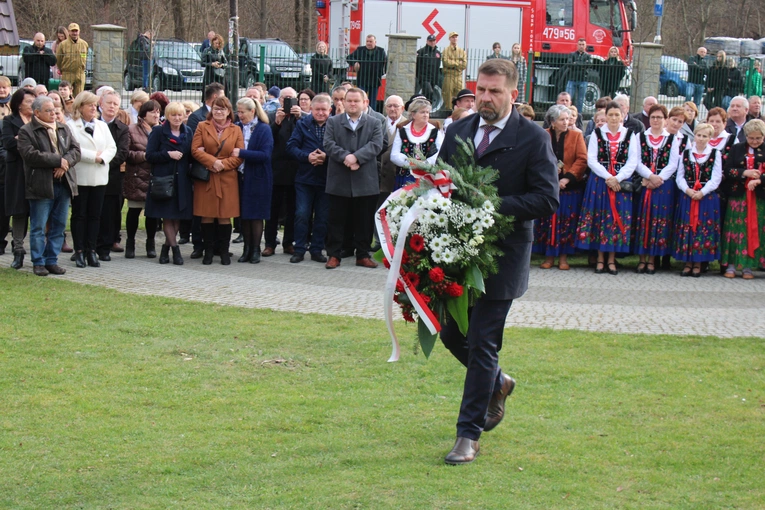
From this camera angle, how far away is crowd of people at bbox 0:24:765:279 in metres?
12.8

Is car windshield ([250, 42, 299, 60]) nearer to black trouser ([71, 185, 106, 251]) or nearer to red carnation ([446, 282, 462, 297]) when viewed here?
black trouser ([71, 185, 106, 251])

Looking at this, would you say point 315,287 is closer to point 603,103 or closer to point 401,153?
point 401,153

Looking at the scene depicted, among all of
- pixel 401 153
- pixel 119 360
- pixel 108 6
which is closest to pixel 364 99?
pixel 401 153

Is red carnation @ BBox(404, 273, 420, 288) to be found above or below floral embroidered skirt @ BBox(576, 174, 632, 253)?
above

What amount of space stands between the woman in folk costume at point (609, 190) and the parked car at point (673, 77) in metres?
12.8

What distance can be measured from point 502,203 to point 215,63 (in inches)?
662

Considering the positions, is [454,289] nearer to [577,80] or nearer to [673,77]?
[577,80]

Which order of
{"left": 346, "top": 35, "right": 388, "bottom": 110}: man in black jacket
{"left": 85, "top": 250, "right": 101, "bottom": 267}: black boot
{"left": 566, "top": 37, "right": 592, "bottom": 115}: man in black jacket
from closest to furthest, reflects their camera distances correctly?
{"left": 85, "top": 250, "right": 101, "bottom": 267}: black boot, {"left": 346, "top": 35, "right": 388, "bottom": 110}: man in black jacket, {"left": 566, "top": 37, "right": 592, "bottom": 115}: man in black jacket

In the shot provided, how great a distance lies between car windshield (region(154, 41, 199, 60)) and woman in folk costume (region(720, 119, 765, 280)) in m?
14.6

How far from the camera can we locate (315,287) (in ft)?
38.6

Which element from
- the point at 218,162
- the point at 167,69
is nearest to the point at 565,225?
the point at 218,162

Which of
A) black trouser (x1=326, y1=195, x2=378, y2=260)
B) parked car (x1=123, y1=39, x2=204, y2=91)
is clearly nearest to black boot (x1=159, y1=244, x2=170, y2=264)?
black trouser (x1=326, y1=195, x2=378, y2=260)

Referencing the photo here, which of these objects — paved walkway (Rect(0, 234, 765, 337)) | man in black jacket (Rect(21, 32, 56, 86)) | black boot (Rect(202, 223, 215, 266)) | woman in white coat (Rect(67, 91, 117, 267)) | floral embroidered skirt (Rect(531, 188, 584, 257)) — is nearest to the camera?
paved walkway (Rect(0, 234, 765, 337))

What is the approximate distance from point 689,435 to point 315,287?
6.04 metres
